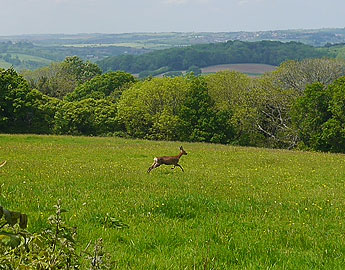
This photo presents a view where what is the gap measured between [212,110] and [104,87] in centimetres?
2587

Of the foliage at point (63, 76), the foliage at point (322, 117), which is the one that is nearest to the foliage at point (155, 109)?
the foliage at point (322, 117)

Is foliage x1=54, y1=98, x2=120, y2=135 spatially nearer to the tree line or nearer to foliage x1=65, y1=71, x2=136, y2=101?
the tree line

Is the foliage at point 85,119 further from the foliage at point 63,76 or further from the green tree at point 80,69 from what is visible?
the green tree at point 80,69

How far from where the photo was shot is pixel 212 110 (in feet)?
189

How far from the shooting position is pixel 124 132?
6012 cm

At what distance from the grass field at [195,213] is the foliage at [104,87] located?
185ft

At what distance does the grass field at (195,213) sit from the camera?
21.9 ft

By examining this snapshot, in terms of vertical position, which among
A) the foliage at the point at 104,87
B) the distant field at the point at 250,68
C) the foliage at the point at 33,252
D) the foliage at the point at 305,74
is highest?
the foliage at the point at 33,252

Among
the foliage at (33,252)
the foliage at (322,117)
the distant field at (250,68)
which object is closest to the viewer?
the foliage at (33,252)

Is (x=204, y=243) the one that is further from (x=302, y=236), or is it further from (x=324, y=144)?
(x=324, y=144)

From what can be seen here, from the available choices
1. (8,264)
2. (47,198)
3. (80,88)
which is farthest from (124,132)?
(8,264)

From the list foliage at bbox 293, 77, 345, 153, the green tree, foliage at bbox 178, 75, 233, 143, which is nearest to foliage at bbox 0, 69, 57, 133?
foliage at bbox 178, 75, 233, 143

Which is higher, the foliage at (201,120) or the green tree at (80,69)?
the green tree at (80,69)

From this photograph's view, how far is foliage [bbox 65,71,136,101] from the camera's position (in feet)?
239
